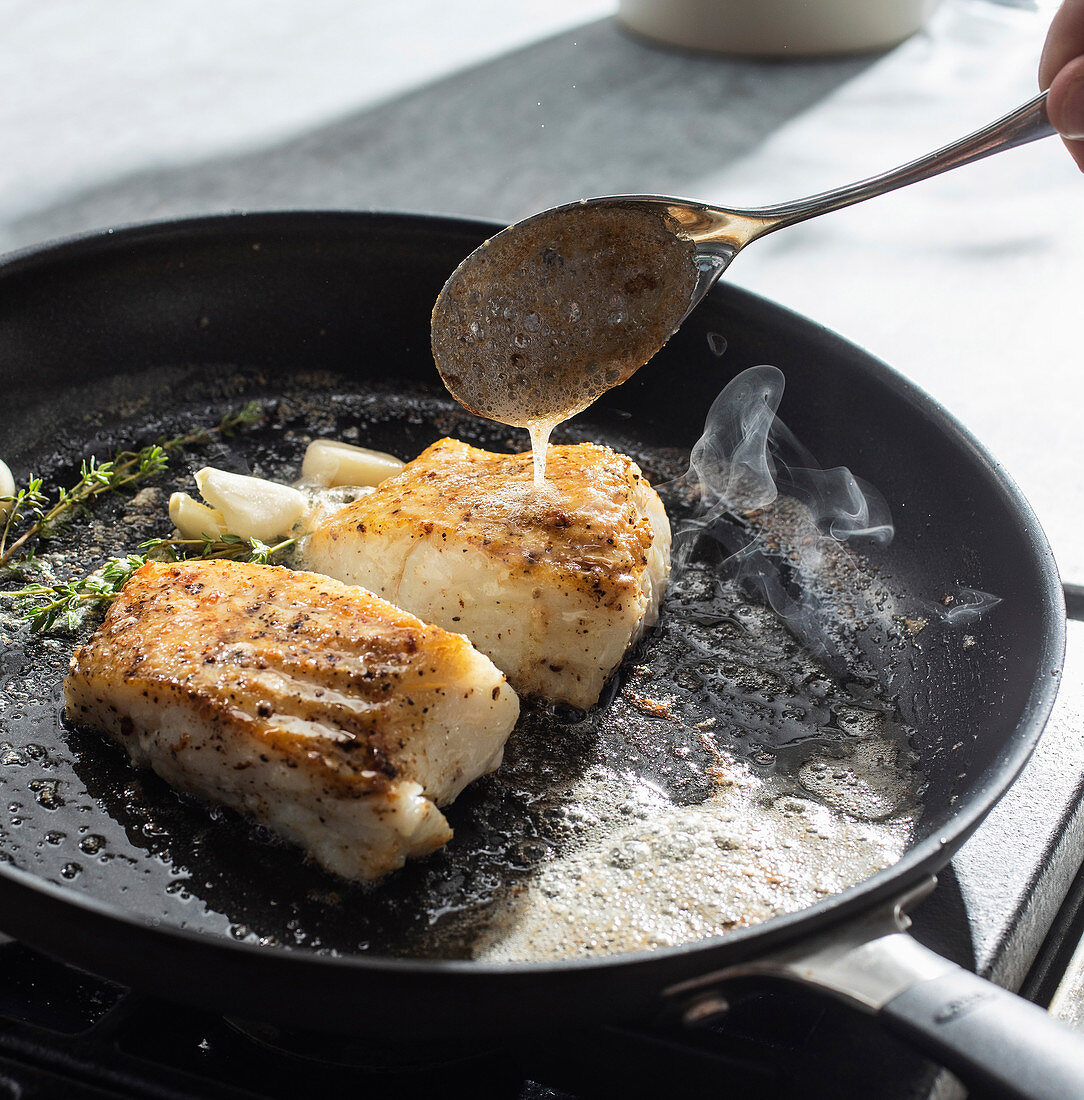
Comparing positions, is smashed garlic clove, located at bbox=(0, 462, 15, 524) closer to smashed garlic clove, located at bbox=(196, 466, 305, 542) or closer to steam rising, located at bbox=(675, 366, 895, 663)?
smashed garlic clove, located at bbox=(196, 466, 305, 542)

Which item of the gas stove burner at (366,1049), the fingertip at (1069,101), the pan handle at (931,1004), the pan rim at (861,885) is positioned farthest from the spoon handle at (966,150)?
the gas stove burner at (366,1049)

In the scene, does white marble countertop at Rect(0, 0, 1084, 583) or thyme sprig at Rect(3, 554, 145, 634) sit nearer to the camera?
thyme sprig at Rect(3, 554, 145, 634)

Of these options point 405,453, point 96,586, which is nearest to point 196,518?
point 96,586

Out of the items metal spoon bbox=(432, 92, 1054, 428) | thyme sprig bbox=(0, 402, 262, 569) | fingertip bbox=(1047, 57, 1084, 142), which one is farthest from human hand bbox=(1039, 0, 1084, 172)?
thyme sprig bbox=(0, 402, 262, 569)

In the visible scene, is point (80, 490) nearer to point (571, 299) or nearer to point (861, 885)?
point (571, 299)

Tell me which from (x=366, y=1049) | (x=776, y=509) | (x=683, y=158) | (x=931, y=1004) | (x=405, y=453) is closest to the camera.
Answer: (x=931, y=1004)

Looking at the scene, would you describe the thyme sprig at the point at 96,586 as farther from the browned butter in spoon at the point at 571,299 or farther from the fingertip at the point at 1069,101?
the fingertip at the point at 1069,101
